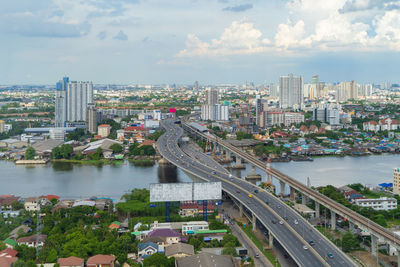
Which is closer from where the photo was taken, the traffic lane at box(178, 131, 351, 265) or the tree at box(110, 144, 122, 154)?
the traffic lane at box(178, 131, 351, 265)

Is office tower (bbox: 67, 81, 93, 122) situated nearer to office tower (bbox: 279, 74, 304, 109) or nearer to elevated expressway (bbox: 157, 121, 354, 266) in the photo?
elevated expressway (bbox: 157, 121, 354, 266)

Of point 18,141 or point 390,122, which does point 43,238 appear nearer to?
point 18,141

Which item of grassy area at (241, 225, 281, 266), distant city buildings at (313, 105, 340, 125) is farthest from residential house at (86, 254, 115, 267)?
distant city buildings at (313, 105, 340, 125)

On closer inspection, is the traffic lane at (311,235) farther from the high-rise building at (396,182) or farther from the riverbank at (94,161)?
the riverbank at (94,161)

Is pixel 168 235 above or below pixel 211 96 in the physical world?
below

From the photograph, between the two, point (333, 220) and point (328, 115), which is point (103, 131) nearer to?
point (328, 115)

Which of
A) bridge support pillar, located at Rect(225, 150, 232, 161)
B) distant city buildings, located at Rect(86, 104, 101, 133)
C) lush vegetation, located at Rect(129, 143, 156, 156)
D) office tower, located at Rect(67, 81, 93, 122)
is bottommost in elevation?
bridge support pillar, located at Rect(225, 150, 232, 161)

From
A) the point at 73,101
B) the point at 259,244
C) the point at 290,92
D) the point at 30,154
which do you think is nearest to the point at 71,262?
the point at 259,244

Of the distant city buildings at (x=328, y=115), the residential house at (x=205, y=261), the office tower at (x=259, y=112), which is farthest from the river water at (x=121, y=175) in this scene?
the distant city buildings at (x=328, y=115)
